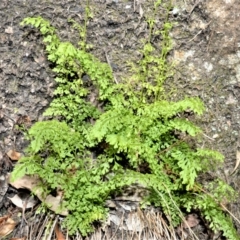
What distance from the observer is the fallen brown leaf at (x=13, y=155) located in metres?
3.65

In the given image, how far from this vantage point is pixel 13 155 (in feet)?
12.0

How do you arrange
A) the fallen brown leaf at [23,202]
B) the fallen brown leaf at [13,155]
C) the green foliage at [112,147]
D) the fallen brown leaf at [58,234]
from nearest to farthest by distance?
the green foliage at [112,147]
the fallen brown leaf at [58,234]
the fallen brown leaf at [23,202]
the fallen brown leaf at [13,155]

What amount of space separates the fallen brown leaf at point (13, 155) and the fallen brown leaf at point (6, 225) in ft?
1.54

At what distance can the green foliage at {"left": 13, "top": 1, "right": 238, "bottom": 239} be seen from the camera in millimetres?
3264

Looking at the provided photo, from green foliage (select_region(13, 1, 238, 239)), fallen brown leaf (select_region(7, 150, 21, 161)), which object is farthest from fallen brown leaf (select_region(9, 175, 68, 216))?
fallen brown leaf (select_region(7, 150, 21, 161))

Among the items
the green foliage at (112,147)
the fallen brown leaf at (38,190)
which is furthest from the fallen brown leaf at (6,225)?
the green foliage at (112,147)

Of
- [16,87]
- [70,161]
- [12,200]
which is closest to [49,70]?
[16,87]

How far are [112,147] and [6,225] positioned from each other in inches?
40.4

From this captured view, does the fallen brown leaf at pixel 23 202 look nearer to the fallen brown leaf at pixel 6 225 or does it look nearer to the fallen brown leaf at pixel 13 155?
the fallen brown leaf at pixel 6 225

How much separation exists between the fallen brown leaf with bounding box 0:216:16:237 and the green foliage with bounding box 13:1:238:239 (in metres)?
0.43

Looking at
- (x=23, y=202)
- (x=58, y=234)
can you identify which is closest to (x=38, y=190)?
(x=23, y=202)

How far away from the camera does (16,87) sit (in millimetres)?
3762

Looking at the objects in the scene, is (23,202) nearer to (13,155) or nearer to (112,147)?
(13,155)

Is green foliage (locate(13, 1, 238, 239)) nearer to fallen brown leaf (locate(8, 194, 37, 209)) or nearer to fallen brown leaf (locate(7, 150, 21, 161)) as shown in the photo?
fallen brown leaf (locate(7, 150, 21, 161))
